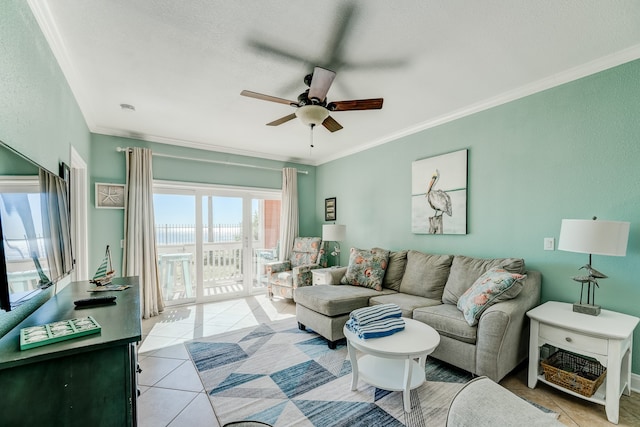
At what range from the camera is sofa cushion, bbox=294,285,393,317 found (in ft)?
9.71

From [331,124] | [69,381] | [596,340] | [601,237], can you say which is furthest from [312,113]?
[596,340]

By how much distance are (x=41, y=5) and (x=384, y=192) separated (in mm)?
3731

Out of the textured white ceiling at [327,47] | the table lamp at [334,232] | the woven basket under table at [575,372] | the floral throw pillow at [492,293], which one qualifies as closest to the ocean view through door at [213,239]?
the table lamp at [334,232]

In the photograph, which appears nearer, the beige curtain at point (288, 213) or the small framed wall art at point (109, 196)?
the small framed wall art at point (109, 196)

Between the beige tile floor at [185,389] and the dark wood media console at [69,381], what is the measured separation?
38.8 inches

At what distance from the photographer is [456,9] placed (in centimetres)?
173

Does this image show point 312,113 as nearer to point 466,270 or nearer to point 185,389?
point 466,270

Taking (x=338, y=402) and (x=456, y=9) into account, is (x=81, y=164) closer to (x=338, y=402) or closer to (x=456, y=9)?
(x=338, y=402)

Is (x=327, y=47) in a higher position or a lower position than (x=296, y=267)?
higher

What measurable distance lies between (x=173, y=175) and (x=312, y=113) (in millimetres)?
2932

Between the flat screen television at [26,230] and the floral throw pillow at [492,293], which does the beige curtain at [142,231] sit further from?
the floral throw pillow at [492,293]

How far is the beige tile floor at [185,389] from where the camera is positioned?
1.88 metres

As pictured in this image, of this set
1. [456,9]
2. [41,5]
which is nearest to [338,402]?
[456,9]

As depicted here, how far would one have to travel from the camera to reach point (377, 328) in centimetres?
210
